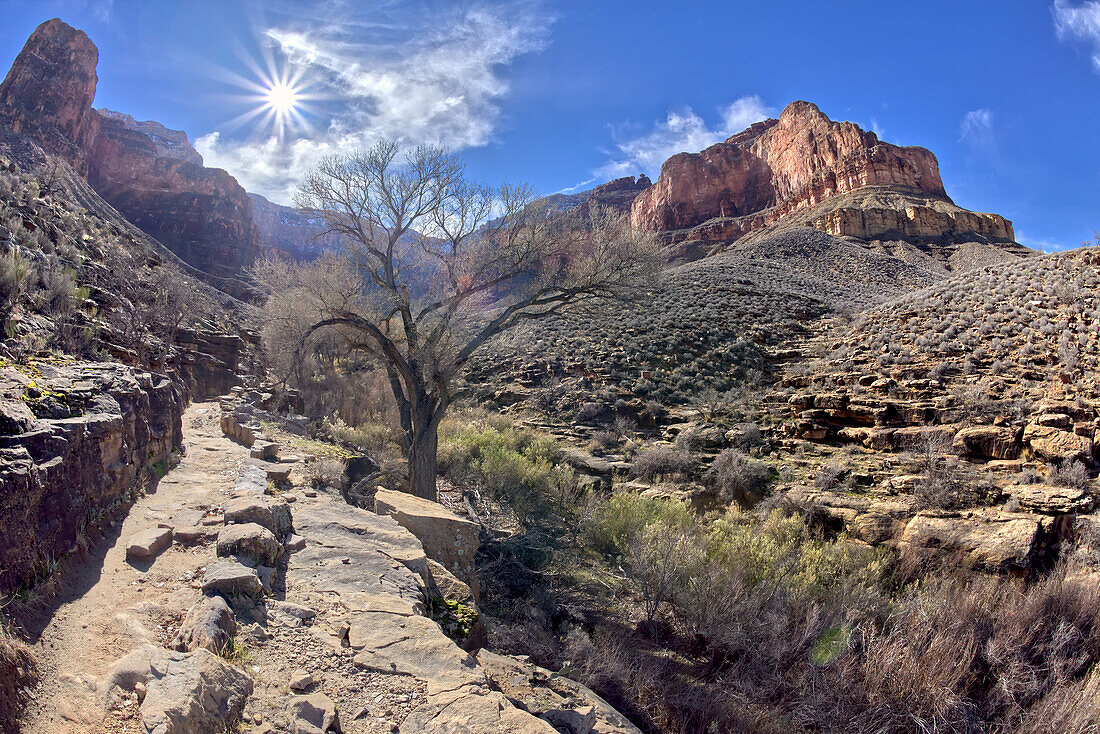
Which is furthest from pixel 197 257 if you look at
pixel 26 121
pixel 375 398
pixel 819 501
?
pixel 819 501

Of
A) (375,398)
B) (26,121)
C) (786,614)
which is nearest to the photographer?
(786,614)

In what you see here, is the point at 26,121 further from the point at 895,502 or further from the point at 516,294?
the point at 895,502

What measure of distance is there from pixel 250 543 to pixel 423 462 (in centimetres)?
543

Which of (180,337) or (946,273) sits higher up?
(946,273)

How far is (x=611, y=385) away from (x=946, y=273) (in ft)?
115

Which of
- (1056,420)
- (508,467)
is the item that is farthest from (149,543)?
(1056,420)

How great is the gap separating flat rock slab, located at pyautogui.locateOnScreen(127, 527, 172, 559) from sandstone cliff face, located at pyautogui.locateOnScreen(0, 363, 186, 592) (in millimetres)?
300

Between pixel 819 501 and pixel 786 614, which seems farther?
pixel 819 501

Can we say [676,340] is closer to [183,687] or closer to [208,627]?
[208,627]

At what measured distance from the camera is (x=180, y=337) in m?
16.1

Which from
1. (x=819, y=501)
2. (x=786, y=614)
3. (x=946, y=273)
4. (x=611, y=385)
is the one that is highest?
(x=946, y=273)

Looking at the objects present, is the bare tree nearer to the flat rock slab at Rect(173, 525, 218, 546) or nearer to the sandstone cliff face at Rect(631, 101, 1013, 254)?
the flat rock slab at Rect(173, 525, 218, 546)

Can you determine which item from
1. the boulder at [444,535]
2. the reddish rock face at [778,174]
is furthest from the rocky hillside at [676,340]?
the reddish rock face at [778,174]

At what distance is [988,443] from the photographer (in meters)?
8.96
